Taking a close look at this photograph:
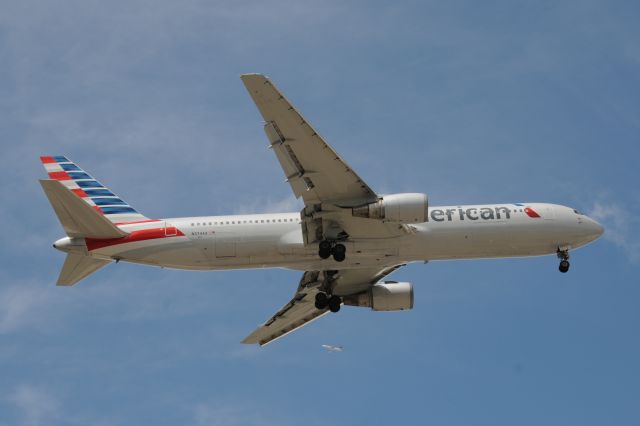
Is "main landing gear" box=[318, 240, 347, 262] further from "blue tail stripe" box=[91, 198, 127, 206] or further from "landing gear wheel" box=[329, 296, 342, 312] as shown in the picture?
"blue tail stripe" box=[91, 198, 127, 206]

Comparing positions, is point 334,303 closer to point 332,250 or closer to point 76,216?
point 332,250

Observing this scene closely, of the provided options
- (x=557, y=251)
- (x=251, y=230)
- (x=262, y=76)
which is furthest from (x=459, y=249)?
(x=262, y=76)

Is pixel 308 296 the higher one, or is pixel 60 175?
pixel 60 175

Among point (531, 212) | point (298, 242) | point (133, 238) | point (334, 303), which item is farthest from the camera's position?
point (334, 303)

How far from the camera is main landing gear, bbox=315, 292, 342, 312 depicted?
192 ft

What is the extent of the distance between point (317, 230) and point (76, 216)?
38.9ft

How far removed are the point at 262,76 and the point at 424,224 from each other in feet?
43.0

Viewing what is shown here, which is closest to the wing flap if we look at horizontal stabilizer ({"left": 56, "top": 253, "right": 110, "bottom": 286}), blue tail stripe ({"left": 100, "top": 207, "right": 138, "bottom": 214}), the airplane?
the airplane

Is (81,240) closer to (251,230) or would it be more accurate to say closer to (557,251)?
(251,230)

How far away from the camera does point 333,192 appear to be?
5178 cm

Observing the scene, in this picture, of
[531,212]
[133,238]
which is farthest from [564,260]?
[133,238]

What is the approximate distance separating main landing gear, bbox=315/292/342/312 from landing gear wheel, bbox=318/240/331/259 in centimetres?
591

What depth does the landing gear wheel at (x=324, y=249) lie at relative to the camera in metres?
53.1

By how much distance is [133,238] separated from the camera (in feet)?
175
